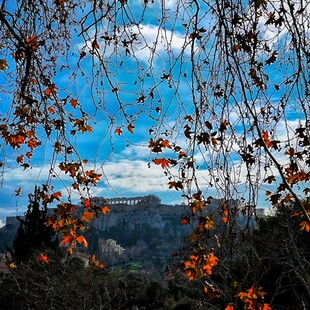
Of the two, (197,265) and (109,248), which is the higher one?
(197,265)

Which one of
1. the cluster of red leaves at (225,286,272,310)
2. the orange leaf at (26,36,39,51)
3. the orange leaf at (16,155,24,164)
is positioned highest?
the orange leaf at (26,36,39,51)

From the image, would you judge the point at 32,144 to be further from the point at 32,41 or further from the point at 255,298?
the point at 255,298

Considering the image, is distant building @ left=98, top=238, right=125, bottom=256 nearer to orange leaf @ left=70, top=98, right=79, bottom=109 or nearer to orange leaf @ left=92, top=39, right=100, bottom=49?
orange leaf @ left=70, top=98, right=79, bottom=109

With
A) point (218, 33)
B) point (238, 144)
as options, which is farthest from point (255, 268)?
point (218, 33)

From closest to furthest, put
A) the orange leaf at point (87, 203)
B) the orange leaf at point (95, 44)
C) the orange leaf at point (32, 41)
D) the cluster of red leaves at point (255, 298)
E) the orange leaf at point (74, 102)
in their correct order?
the cluster of red leaves at point (255, 298), the orange leaf at point (95, 44), the orange leaf at point (32, 41), the orange leaf at point (87, 203), the orange leaf at point (74, 102)

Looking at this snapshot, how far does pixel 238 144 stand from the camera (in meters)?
1.80

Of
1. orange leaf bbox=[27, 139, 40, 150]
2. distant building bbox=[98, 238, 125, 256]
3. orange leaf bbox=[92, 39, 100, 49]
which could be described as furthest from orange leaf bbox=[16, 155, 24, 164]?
distant building bbox=[98, 238, 125, 256]

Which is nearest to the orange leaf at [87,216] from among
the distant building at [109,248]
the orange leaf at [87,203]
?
the orange leaf at [87,203]

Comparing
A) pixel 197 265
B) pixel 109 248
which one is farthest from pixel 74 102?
pixel 109 248

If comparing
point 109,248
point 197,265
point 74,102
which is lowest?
point 109,248

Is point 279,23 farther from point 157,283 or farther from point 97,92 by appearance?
point 157,283

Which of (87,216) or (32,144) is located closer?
(87,216)

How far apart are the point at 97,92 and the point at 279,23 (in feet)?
3.06

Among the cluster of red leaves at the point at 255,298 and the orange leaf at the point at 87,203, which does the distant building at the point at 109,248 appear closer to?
the cluster of red leaves at the point at 255,298
